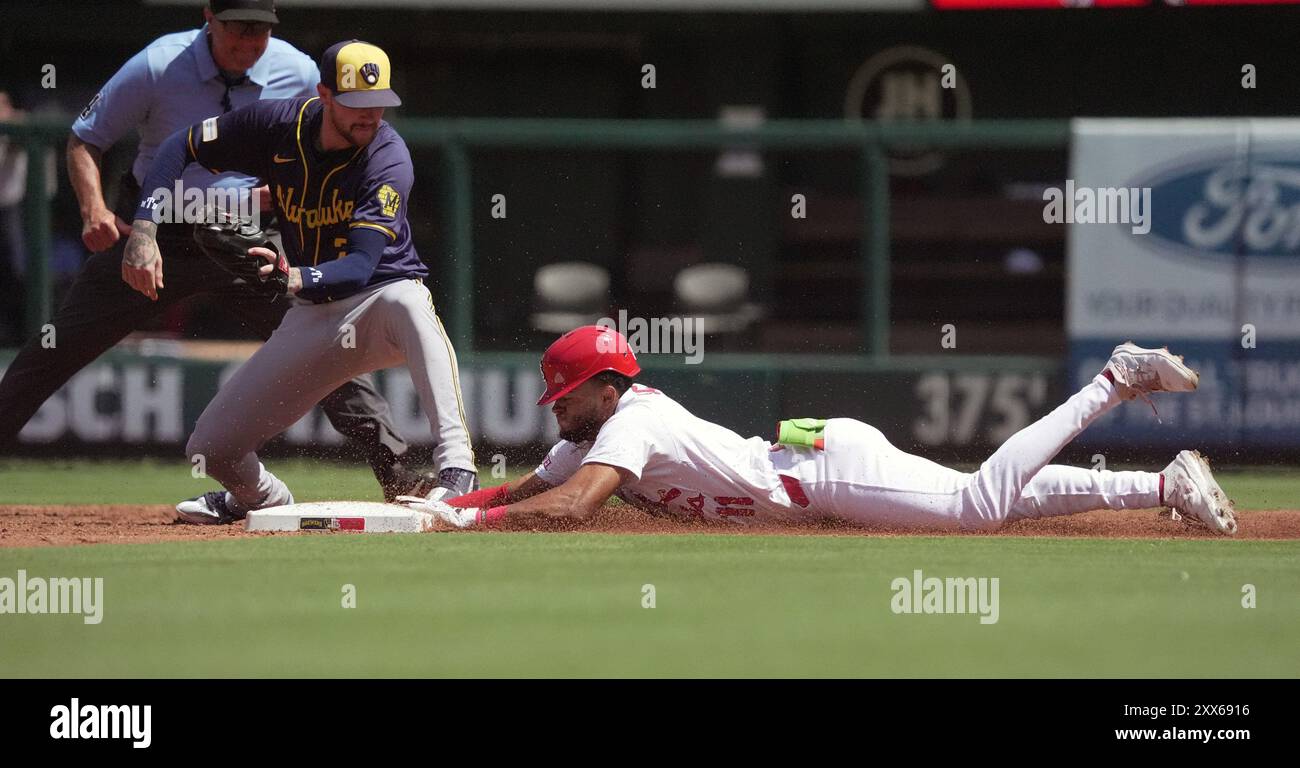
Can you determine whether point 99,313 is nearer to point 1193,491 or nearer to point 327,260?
point 327,260

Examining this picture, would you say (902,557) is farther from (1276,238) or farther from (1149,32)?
(1149,32)

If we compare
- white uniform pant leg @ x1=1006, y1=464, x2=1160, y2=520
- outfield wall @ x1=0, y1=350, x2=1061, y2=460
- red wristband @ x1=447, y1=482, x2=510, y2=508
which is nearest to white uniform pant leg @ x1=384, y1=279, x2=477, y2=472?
red wristband @ x1=447, y1=482, x2=510, y2=508

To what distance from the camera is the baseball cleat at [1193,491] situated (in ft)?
21.8

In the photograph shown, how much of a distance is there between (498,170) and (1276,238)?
549 centimetres

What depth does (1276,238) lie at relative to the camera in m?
10.8

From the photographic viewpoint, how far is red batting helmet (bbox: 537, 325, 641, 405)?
256 inches

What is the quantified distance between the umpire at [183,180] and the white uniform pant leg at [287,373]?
54 centimetres

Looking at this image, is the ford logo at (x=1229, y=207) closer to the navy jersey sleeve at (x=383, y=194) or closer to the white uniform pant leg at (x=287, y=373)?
the navy jersey sleeve at (x=383, y=194)

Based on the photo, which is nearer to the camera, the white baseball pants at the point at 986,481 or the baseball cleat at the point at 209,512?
the white baseball pants at the point at 986,481

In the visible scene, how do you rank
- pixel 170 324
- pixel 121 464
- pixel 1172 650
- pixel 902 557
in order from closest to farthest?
pixel 1172 650, pixel 902 557, pixel 121 464, pixel 170 324

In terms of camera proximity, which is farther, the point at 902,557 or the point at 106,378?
the point at 106,378

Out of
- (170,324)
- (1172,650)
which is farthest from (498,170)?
(1172,650)

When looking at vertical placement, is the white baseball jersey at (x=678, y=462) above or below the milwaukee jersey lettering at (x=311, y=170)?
below

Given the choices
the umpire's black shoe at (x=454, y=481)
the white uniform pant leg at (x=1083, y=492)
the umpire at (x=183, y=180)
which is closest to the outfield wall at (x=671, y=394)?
the umpire at (x=183, y=180)
